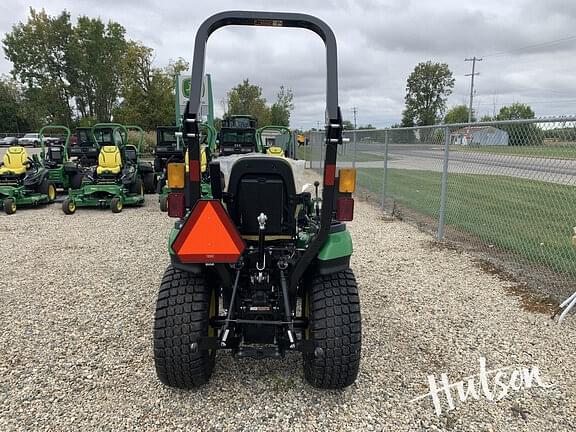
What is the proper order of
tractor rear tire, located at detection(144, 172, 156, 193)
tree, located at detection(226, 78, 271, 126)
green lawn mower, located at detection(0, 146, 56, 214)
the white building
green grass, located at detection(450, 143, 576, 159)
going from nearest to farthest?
green grass, located at detection(450, 143, 576, 159) → the white building → green lawn mower, located at detection(0, 146, 56, 214) → tractor rear tire, located at detection(144, 172, 156, 193) → tree, located at detection(226, 78, 271, 126)

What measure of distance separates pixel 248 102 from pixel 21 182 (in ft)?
91.2

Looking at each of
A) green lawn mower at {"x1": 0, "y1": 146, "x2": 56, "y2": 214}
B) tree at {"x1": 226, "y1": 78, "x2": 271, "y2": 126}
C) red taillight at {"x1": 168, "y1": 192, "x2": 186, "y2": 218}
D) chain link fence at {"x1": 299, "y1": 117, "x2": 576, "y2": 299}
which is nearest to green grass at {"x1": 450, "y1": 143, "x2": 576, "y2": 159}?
chain link fence at {"x1": 299, "y1": 117, "x2": 576, "y2": 299}

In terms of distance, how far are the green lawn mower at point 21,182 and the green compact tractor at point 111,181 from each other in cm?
81

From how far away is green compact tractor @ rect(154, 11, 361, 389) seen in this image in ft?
8.07

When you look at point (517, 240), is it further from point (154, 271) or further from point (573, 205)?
point (154, 271)

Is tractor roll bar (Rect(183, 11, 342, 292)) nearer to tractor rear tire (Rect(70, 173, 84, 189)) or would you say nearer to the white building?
the white building

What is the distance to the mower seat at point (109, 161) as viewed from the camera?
30.6ft

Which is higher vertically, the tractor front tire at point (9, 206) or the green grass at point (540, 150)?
the green grass at point (540, 150)

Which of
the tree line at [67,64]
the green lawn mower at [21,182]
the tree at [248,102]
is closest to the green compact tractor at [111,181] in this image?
the green lawn mower at [21,182]

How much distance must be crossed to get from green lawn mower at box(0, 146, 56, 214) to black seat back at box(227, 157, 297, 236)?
787cm

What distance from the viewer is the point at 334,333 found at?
8.23ft

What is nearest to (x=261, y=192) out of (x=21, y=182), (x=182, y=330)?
(x=182, y=330)

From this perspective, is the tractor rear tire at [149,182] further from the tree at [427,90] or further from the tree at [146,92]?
the tree at [427,90]

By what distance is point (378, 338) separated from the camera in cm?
346
